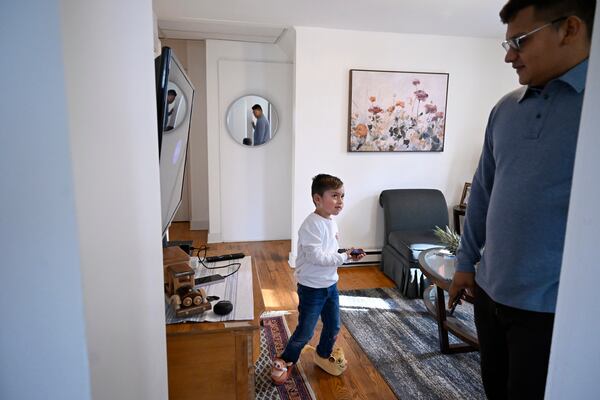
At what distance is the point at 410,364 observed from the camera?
7.32ft

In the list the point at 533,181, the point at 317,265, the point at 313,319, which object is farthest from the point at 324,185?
the point at 533,181

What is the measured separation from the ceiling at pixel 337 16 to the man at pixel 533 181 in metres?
2.16

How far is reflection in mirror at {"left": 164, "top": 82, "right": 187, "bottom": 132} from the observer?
1383mm

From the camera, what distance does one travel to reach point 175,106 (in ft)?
4.75

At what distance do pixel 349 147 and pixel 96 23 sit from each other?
3.28 m

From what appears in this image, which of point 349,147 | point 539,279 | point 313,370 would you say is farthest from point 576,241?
point 349,147

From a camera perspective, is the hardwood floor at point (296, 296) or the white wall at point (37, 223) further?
the hardwood floor at point (296, 296)

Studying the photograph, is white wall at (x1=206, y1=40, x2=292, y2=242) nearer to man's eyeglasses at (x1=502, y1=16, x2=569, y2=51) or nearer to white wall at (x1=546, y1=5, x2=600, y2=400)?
man's eyeglasses at (x1=502, y1=16, x2=569, y2=51)

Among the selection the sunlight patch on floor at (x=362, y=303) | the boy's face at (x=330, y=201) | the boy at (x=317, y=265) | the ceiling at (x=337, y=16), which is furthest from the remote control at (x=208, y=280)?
the ceiling at (x=337, y=16)

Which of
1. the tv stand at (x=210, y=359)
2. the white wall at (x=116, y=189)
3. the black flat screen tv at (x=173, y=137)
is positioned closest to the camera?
the white wall at (x=116, y=189)

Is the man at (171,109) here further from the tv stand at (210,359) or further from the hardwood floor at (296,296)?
the hardwood floor at (296,296)

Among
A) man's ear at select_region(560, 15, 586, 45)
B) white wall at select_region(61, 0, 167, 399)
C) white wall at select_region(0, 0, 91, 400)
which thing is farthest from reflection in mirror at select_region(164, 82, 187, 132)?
man's ear at select_region(560, 15, 586, 45)

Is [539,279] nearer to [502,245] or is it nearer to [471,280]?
[502,245]

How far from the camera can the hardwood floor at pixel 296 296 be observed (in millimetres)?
2010
